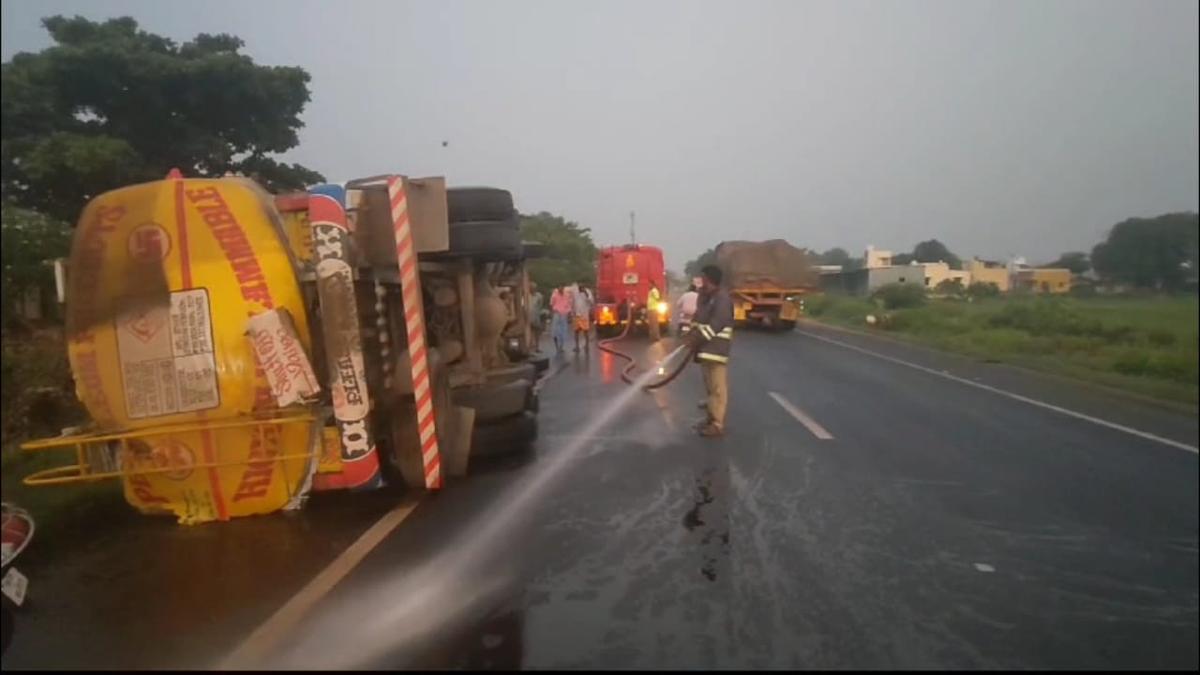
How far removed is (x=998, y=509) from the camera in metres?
7.42

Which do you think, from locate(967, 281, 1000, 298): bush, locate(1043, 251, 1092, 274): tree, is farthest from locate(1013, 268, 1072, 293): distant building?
locate(967, 281, 1000, 298): bush

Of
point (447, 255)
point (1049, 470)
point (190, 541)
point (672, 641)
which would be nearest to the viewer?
point (672, 641)

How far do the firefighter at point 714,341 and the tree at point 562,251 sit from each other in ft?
36.6

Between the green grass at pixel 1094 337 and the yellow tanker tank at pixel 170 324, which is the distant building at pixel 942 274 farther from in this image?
the yellow tanker tank at pixel 170 324

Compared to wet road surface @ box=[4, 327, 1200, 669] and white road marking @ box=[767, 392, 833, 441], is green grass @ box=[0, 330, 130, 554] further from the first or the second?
white road marking @ box=[767, 392, 833, 441]

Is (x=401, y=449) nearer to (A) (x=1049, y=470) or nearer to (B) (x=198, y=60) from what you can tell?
(A) (x=1049, y=470)

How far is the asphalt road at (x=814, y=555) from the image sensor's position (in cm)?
470

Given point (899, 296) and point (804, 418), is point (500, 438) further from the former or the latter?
point (899, 296)

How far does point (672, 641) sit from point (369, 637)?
57.7 inches

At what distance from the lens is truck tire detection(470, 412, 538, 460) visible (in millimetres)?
9641

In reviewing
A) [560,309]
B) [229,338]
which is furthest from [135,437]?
[560,309]

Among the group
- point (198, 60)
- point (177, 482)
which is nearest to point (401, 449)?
point (177, 482)

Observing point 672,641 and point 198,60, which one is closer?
point 672,641

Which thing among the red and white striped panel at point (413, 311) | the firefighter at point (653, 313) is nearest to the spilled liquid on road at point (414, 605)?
the red and white striped panel at point (413, 311)
